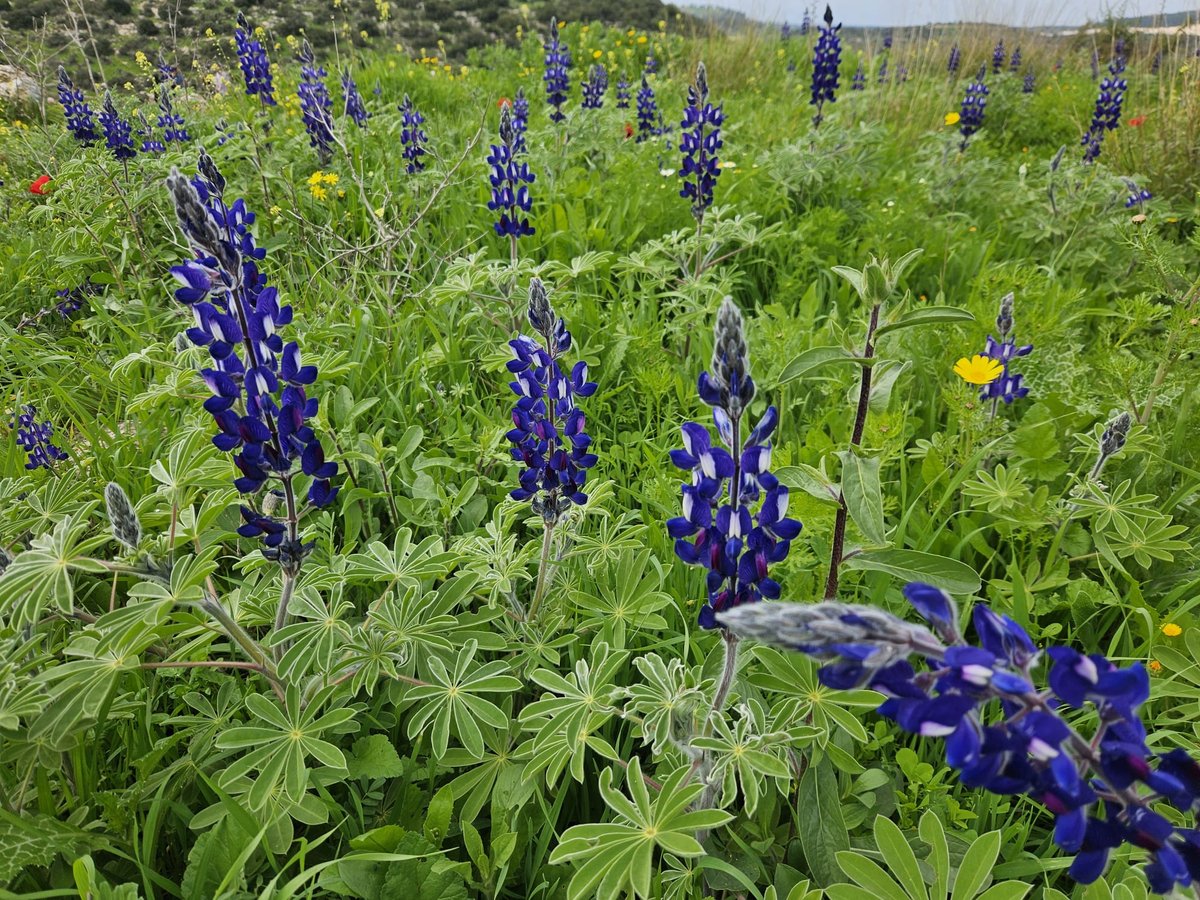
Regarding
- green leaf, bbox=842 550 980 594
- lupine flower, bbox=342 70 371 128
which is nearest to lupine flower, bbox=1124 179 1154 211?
green leaf, bbox=842 550 980 594

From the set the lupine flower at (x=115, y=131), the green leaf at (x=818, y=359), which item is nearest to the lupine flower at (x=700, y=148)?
the green leaf at (x=818, y=359)

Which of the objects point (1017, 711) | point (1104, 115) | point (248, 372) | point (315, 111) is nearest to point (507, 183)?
point (315, 111)

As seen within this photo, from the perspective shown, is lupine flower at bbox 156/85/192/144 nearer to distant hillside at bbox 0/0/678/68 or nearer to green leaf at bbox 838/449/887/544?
distant hillside at bbox 0/0/678/68

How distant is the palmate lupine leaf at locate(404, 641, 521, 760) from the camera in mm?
1571

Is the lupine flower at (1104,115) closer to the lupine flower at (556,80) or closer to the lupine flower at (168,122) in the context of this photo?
the lupine flower at (556,80)

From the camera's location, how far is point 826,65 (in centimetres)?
530

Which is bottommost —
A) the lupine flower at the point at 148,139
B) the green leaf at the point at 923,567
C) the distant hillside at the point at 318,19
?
the green leaf at the point at 923,567

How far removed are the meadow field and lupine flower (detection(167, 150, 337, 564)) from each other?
0.04ft

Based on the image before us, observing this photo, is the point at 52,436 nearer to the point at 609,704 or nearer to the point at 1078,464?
the point at 609,704

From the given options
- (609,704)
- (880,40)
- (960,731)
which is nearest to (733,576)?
(609,704)

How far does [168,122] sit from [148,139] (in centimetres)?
17

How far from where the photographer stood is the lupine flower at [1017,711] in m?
0.75

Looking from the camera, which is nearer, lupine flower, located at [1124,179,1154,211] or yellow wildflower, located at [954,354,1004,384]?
yellow wildflower, located at [954,354,1004,384]

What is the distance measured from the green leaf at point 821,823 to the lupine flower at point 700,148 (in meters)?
2.81
